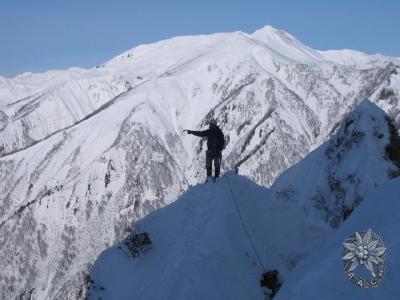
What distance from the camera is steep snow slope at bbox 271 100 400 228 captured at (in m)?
57.2

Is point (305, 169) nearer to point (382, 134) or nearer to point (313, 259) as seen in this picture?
point (382, 134)

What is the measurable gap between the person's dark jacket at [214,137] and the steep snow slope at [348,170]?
26.4 metres

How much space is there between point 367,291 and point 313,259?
5785 mm

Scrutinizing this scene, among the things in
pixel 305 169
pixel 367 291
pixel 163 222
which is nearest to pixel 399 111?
pixel 305 169

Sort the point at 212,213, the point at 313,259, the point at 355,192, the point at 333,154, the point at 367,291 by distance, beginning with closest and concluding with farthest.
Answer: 1. the point at 367,291
2. the point at 313,259
3. the point at 212,213
4. the point at 355,192
5. the point at 333,154

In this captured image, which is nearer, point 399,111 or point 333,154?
point 333,154

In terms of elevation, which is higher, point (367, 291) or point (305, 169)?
point (305, 169)

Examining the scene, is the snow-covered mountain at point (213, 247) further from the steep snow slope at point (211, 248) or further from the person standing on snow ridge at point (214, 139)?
the person standing on snow ridge at point (214, 139)

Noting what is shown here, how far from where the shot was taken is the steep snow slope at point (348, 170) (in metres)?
57.2

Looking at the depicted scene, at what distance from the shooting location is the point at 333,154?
2694 inches

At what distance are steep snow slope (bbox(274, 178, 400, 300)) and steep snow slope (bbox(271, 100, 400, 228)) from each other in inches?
1380

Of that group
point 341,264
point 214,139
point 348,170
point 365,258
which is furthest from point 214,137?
point 348,170

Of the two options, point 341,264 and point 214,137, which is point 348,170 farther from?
point 341,264

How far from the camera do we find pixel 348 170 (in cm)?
6294
